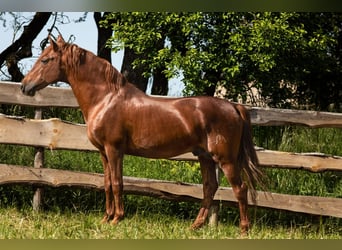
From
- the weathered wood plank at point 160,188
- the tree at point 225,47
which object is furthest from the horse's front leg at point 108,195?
the tree at point 225,47

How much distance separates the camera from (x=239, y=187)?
284 centimetres

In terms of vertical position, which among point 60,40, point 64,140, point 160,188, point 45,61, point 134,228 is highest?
point 60,40

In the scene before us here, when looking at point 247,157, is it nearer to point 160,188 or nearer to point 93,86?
point 160,188

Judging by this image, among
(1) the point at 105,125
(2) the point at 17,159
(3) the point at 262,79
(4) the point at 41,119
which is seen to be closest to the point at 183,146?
(1) the point at 105,125

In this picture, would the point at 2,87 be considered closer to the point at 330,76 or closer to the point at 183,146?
the point at 183,146

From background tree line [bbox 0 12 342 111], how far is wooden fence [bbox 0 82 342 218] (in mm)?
218

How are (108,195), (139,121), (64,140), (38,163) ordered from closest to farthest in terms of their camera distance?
(139,121), (108,195), (64,140), (38,163)

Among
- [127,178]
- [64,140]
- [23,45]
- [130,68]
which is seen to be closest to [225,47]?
[130,68]

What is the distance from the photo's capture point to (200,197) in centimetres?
319

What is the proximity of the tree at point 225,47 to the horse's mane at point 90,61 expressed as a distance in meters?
0.34

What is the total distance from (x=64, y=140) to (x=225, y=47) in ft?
3.65

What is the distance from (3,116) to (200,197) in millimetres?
1285

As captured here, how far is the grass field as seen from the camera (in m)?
2.95

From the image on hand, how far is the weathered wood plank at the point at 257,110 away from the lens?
10.6 feet
